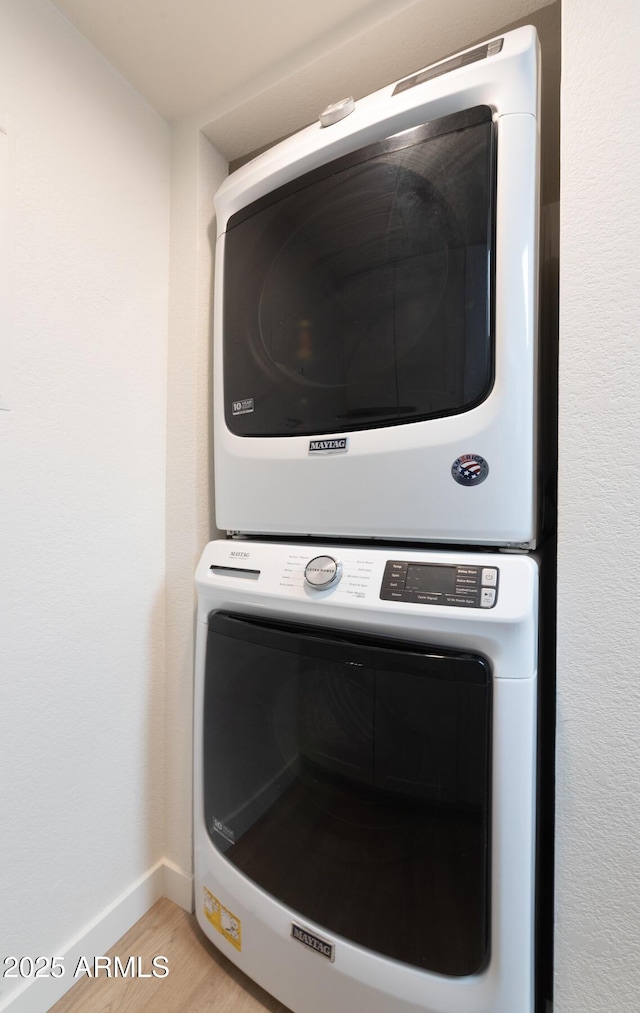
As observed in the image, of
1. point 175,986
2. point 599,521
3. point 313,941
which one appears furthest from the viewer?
point 175,986

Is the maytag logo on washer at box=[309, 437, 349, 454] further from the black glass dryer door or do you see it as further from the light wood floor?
the light wood floor

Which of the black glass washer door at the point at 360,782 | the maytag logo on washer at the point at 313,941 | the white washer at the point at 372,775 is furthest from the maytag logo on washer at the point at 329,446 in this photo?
the maytag logo on washer at the point at 313,941

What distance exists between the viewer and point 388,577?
753mm

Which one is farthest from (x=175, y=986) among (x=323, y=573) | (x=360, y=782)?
(x=323, y=573)

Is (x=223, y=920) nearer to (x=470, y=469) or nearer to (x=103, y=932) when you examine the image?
(x=103, y=932)

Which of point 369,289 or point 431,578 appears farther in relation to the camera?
point 369,289

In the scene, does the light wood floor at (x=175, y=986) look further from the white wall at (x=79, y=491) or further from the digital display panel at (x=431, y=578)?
the digital display panel at (x=431, y=578)

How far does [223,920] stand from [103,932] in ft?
0.95

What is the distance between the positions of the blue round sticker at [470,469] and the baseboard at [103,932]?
3.97ft

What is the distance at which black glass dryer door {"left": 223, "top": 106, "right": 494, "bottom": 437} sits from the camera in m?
0.73

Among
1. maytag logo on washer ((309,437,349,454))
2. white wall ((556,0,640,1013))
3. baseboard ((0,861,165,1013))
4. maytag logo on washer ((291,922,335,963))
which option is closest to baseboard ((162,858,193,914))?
baseboard ((0,861,165,1013))

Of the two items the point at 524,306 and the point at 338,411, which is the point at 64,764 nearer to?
the point at 338,411

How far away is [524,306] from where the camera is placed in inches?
27.7

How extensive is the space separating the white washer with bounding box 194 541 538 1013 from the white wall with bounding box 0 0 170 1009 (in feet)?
0.77
